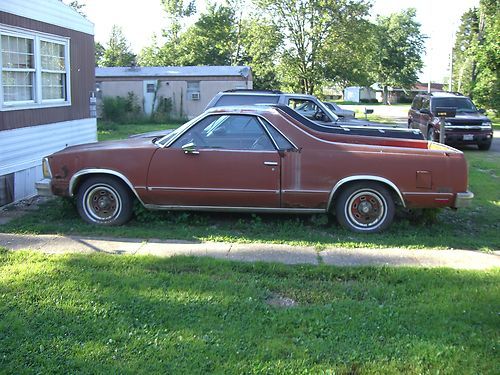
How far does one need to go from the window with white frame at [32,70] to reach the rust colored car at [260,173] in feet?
9.70

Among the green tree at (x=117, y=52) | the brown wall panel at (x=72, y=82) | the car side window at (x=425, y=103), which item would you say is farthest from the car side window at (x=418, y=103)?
the green tree at (x=117, y=52)

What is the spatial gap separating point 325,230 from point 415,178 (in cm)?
127

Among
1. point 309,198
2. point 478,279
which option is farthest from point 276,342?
point 309,198

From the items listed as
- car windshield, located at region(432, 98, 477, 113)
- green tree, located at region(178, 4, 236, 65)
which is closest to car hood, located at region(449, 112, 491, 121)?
car windshield, located at region(432, 98, 477, 113)

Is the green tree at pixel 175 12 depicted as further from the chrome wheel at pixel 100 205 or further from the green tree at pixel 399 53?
the chrome wheel at pixel 100 205

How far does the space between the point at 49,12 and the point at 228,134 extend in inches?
219

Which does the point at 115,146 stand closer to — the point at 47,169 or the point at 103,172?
the point at 103,172

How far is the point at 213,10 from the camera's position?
157 feet

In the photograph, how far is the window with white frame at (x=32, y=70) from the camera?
30.4ft

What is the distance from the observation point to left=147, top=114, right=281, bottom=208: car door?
22.5 ft

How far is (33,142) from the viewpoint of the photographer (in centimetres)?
981

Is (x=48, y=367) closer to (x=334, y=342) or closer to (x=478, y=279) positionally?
(x=334, y=342)

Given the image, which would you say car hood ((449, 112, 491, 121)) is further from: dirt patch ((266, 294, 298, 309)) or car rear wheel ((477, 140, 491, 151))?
dirt patch ((266, 294, 298, 309))

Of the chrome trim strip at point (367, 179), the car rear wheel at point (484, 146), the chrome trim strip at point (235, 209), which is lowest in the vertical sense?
the chrome trim strip at point (235, 209)
